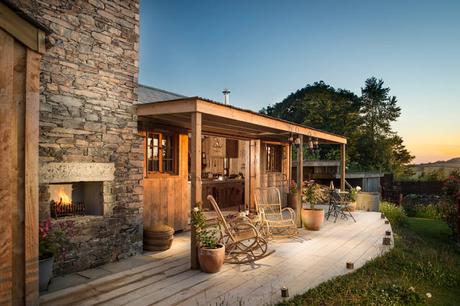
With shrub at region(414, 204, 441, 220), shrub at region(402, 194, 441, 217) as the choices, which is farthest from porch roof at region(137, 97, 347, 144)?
shrub at region(402, 194, 441, 217)

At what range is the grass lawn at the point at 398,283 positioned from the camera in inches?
152

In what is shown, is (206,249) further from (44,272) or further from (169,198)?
(169,198)

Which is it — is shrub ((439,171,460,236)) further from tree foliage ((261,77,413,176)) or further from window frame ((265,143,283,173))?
tree foliage ((261,77,413,176))

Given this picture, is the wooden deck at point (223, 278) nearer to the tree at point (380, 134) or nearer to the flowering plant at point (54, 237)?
the flowering plant at point (54, 237)

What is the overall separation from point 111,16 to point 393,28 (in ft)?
33.4

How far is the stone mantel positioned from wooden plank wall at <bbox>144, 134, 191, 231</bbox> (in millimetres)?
1391

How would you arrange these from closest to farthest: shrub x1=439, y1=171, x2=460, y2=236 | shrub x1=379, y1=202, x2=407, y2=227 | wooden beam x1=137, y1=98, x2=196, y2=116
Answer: wooden beam x1=137, y1=98, x2=196, y2=116 < shrub x1=439, y1=171, x2=460, y2=236 < shrub x1=379, y1=202, x2=407, y2=227

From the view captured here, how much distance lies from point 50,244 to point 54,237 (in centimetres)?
16

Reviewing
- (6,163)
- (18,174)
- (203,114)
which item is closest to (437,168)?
(203,114)

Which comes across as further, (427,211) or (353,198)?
(427,211)

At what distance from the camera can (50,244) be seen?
4066mm

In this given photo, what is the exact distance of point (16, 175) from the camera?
301 cm

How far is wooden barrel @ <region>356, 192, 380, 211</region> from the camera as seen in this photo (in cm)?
1122

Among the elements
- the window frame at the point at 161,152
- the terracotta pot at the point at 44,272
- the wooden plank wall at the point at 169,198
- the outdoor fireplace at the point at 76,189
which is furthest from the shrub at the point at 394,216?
the terracotta pot at the point at 44,272
